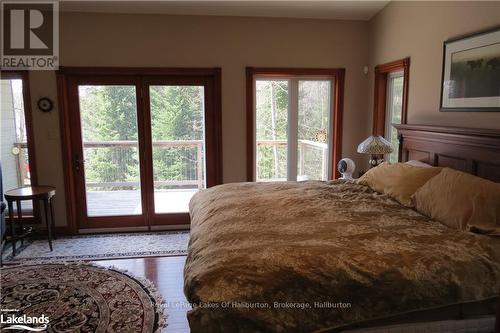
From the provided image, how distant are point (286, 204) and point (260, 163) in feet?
7.09

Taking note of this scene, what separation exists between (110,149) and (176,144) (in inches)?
32.4

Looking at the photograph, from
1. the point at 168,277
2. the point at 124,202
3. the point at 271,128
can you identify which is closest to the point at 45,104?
the point at 124,202

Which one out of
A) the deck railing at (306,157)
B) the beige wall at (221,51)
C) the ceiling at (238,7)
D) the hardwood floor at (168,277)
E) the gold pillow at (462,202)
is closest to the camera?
the gold pillow at (462,202)

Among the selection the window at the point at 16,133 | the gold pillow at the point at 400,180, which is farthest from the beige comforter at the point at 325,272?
the window at the point at 16,133

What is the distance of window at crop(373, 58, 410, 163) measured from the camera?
13.2 ft

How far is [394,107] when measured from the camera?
13.7ft

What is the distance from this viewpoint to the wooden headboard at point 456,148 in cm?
242

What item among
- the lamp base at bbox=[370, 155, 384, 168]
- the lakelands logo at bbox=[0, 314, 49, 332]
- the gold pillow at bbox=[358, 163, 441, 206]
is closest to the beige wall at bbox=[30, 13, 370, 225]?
the lamp base at bbox=[370, 155, 384, 168]

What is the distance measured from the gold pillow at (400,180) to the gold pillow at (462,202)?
13cm

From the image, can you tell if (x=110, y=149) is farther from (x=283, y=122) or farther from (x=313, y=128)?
(x=313, y=128)

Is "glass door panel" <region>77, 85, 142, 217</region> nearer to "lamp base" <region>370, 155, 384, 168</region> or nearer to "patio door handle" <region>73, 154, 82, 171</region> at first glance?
"patio door handle" <region>73, 154, 82, 171</region>

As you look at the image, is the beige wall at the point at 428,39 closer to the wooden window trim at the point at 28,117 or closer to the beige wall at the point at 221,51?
the beige wall at the point at 221,51

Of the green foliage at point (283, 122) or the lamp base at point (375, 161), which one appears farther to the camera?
the green foliage at point (283, 122)

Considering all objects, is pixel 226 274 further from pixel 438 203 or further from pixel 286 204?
pixel 438 203
